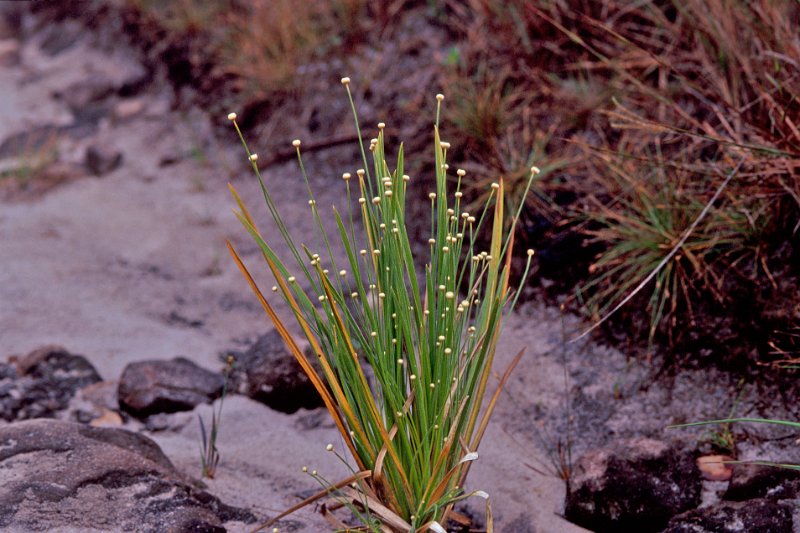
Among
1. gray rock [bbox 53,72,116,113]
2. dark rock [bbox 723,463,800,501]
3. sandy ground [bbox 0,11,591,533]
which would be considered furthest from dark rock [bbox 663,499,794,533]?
gray rock [bbox 53,72,116,113]

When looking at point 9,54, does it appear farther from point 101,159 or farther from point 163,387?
point 163,387

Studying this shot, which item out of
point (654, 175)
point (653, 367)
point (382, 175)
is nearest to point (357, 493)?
point (382, 175)

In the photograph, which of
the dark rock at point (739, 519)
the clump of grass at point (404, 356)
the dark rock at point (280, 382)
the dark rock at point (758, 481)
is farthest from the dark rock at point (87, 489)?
the dark rock at point (758, 481)

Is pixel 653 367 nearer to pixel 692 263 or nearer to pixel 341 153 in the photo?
pixel 692 263

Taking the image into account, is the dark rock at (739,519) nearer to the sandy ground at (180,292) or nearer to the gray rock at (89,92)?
the sandy ground at (180,292)

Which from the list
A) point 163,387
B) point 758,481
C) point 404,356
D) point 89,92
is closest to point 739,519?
point 758,481

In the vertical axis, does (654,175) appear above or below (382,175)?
below

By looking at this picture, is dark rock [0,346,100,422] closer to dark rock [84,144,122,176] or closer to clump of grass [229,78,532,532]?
clump of grass [229,78,532,532]
